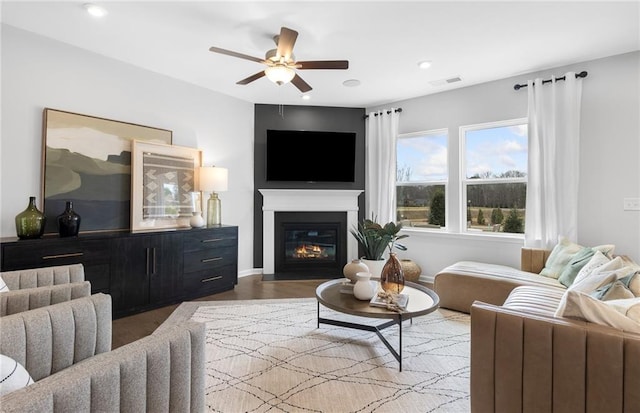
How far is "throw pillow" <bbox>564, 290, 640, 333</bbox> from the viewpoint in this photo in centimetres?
131

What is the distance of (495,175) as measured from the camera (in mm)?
4062

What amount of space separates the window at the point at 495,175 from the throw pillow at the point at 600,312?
2.72 meters

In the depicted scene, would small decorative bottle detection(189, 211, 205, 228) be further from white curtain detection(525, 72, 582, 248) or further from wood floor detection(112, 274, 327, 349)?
white curtain detection(525, 72, 582, 248)

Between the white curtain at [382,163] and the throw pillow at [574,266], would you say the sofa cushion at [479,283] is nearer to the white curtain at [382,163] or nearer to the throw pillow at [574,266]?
the throw pillow at [574,266]

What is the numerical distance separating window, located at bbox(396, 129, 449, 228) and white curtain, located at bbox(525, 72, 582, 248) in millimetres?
1106

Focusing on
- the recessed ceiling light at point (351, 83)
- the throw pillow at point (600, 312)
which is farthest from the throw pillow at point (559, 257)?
the recessed ceiling light at point (351, 83)

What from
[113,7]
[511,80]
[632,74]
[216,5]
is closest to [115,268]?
[113,7]

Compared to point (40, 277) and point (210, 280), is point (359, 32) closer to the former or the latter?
point (40, 277)

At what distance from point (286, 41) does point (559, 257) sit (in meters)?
3.35

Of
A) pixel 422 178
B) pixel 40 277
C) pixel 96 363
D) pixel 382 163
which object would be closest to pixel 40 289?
pixel 40 277

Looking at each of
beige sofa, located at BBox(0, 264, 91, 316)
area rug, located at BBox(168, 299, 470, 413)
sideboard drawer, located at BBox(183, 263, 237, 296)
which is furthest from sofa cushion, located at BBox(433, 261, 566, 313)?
beige sofa, located at BBox(0, 264, 91, 316)

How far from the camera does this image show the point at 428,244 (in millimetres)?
4520

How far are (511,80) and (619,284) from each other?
2.88 meters

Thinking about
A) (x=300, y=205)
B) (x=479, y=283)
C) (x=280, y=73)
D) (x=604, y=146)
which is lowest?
(x=479, y=283)
